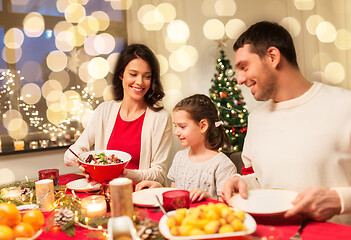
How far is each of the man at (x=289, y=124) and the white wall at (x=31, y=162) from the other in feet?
9.12

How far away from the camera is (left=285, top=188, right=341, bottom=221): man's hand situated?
3.39ft

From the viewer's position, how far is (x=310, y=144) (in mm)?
1354

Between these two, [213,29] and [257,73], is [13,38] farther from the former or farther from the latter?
[257,73]

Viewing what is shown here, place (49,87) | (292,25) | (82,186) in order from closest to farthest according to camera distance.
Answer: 1. (82,186)
2. (49,87)
3. (292,25)

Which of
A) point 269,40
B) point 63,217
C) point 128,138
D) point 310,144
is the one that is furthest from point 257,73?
point 128,138

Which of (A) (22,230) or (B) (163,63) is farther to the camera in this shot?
(B) (163,63)

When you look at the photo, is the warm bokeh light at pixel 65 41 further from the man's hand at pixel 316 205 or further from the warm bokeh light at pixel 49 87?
the man's hand at pixel 316 205

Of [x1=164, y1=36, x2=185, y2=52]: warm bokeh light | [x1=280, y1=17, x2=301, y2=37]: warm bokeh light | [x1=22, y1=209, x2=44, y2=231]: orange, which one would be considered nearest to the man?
[x1=22, y1=209, x2=44, y2=231]: orange

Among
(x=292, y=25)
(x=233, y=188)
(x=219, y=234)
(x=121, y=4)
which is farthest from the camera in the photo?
(x=292, y=25)

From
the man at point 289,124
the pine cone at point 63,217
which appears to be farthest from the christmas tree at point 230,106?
the pine cone at point 63,217

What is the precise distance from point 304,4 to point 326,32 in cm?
62

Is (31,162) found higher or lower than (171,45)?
lower

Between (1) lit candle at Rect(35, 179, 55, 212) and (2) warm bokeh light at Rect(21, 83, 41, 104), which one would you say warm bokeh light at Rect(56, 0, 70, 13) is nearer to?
(2) warm bokeh light at Rect(21, 83, 41, 104)

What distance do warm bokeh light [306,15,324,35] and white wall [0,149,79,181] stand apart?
177 inches
